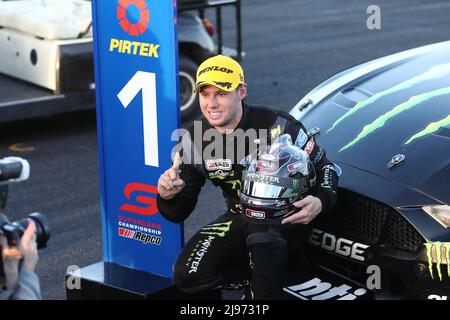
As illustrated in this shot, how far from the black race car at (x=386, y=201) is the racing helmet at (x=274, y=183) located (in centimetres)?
32

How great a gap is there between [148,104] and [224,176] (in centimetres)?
58

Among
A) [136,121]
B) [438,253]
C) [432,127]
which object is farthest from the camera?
[136,121]

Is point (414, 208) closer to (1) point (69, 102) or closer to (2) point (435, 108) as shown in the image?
(2) point (435, 108)

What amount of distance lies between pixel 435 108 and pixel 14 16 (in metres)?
4.99

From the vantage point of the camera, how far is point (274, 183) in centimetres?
445

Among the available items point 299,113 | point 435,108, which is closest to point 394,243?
point 435,108

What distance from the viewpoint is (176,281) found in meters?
4.71

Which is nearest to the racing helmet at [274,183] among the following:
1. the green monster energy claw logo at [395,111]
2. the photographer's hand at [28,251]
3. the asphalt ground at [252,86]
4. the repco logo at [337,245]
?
the repco logo at [337,245]

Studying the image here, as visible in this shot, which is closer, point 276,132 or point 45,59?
point 276,132

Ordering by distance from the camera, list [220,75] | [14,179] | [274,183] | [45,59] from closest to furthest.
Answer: [14,179] < [274,183] < [220,75] < [45,59]

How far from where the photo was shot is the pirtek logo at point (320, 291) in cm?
462

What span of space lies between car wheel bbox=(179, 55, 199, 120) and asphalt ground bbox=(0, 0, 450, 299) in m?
0.86

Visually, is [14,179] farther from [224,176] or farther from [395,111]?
[395,111]

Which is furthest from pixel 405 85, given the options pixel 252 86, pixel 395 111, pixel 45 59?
pixel 252 86
